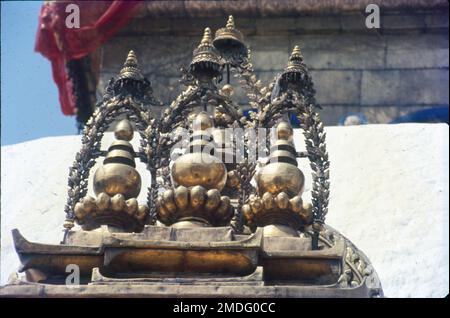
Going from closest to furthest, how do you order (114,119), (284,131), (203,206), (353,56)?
(203,206) → (284,131) → (114,119) → (353,56)

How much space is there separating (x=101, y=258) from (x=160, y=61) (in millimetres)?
12136

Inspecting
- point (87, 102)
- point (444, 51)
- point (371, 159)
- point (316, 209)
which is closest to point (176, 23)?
point (87, 102)

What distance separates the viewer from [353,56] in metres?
18.3

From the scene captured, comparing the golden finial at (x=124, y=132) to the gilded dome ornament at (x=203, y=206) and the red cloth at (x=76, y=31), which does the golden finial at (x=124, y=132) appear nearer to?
the gilded dome ornament at (x=203, y=206)

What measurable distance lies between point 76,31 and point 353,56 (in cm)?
417

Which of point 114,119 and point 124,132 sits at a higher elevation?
point 114,119

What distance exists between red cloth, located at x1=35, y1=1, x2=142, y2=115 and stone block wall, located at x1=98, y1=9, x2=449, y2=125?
20.0 inches

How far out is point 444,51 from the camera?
18.2 m

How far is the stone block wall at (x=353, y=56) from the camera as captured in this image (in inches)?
710

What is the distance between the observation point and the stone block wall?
1803 centimetres

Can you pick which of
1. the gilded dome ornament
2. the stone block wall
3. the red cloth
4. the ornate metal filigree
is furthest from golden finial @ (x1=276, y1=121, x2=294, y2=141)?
the red cloth

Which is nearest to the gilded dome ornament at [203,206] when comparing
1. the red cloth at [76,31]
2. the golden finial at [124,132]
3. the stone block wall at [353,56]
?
the golden finial at [124,132]

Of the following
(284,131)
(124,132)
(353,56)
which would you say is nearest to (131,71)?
(124,132)

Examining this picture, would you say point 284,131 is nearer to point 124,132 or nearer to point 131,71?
point 124,132
